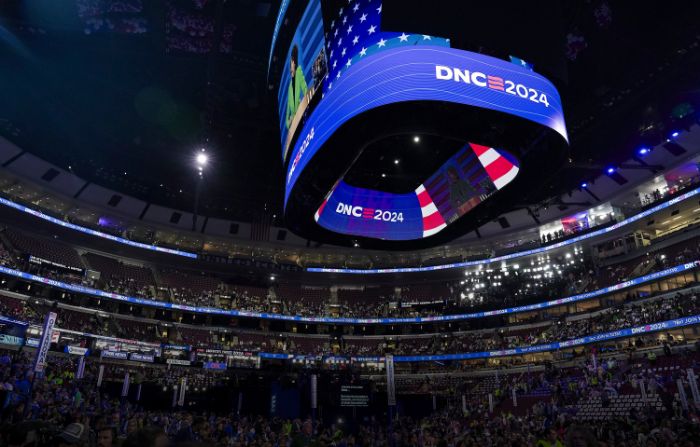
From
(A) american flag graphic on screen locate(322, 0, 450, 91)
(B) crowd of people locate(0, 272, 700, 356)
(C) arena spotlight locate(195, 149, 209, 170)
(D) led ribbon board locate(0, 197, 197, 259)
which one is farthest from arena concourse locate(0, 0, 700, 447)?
(C) arena spotlight locate(195, 149, 209, 170)

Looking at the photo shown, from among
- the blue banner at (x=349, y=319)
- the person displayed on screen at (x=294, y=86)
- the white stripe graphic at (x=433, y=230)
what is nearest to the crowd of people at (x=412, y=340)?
the blue banner at (x=349, y=319)

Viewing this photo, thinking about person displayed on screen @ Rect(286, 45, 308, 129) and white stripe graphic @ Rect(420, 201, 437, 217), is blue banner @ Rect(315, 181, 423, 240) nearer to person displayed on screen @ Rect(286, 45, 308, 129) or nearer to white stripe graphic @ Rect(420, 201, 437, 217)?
white stripe graphic @ Rect(420, 201, 437, 217)

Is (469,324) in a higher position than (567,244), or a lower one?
lower

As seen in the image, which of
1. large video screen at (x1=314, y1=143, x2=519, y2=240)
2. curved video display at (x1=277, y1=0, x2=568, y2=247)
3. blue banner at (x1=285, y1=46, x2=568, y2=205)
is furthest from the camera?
large video screen at (x1=314, y1=143, x2=519, y2=240)

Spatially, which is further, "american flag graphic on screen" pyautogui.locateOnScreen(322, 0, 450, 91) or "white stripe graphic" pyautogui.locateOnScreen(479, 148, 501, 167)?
"white stripe graphic" pyautogui.locateOnScreen(479, 148, 501, 167)

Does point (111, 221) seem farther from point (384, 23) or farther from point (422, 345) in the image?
point (384, 23)

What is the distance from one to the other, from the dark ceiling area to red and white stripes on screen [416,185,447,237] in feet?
18.1

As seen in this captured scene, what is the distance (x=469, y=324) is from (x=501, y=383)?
32.2ft

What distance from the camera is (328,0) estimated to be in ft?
39.7

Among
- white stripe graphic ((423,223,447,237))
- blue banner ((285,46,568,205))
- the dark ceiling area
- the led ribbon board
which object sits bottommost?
white stripe graphic ((423,223,447,237))

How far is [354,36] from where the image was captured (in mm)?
11578

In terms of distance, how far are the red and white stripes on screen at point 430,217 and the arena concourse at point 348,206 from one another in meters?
0.12

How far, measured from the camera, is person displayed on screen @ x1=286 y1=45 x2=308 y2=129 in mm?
13766

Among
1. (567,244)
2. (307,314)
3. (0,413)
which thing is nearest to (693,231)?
(567,244)
